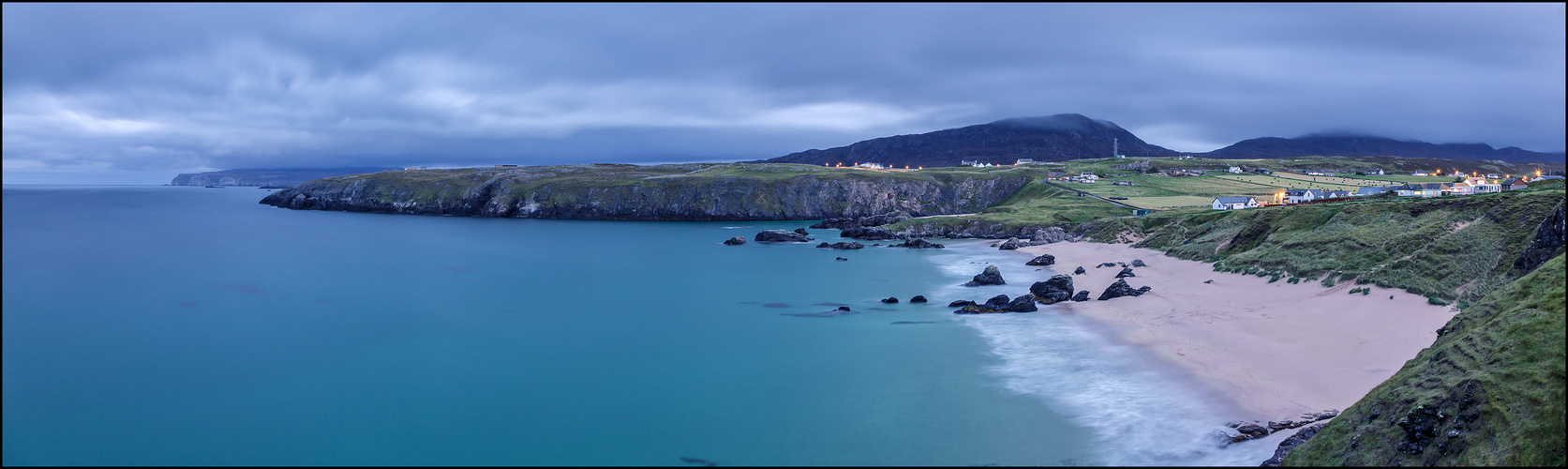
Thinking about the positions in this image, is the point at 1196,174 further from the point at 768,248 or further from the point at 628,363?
the point at 628,363

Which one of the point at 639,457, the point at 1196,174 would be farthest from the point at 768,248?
the point at 1196,174

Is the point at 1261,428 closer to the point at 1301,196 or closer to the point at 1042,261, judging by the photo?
the point at 1042,261

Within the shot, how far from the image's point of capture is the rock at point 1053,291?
3167 centimetres

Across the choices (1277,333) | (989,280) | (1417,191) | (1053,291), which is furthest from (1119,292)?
(1417,191)

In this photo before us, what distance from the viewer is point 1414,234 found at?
27562 mm

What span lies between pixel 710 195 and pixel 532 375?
9087 cm

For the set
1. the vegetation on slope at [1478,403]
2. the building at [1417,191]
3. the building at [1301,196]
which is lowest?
the vegetation on slope at [1478,403]

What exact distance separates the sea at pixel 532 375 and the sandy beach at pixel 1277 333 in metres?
1.39

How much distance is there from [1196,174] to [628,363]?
12792 centimetres

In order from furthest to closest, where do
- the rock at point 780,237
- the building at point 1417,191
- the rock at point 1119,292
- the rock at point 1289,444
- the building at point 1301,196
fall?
the rock at point 780,237 → the building at point 1301,196 → the building at point 1417,191 → the rock at point 1119,292 → the rock at point 1289,444

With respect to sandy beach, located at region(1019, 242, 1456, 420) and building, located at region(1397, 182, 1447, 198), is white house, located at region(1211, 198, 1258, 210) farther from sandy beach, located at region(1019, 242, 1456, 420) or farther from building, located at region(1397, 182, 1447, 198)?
sandy beach, located at region(1019, 242, 1456, 420)

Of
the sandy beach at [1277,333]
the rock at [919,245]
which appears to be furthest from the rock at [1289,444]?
the rock at [919,245]

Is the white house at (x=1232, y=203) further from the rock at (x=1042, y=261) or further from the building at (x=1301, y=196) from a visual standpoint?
the rock at (x=1042, y=261)

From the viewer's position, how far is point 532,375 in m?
21.5
